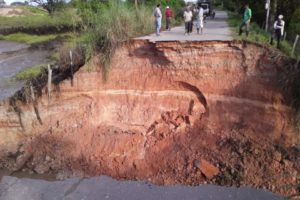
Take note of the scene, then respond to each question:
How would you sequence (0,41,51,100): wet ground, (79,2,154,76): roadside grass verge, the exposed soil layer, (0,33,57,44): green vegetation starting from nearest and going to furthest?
1. the exposed soil layer
2. (79,2,154,76): roadside grass verge
3. (0,41,51,100): wet ground
4. (0,33,57,44): green vegetation

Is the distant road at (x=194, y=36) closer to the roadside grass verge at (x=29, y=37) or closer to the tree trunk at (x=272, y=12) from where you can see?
the tree trunk at (x=272, y=12)

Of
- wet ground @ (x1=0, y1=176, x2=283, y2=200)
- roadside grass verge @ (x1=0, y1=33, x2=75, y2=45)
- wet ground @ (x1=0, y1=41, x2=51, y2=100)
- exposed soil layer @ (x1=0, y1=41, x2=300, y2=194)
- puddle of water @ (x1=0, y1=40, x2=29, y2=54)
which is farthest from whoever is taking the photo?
roadside grass verge @ (x1=0, y1=33, x2=75, y2=45)

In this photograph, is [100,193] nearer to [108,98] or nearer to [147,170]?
[147,170]

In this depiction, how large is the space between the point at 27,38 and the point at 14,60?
12.9 metres

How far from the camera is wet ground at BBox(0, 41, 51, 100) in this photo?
2213 cm

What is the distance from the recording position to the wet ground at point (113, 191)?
10.7 m

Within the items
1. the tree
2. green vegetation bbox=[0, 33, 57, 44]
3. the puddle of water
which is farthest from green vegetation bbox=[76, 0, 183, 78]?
the tree

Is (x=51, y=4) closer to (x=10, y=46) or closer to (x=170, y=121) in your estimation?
(x=10, y=46)

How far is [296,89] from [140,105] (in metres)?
5.38

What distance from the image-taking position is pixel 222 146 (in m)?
12.0

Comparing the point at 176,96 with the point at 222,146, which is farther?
the point at 176,96

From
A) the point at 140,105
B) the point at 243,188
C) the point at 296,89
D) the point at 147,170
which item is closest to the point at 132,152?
the point at 147,170

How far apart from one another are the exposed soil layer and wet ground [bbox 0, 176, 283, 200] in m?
0.34

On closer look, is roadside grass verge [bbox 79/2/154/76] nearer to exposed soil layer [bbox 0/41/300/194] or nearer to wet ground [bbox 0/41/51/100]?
exposed soil layer [bbox 0/41/300/194]
